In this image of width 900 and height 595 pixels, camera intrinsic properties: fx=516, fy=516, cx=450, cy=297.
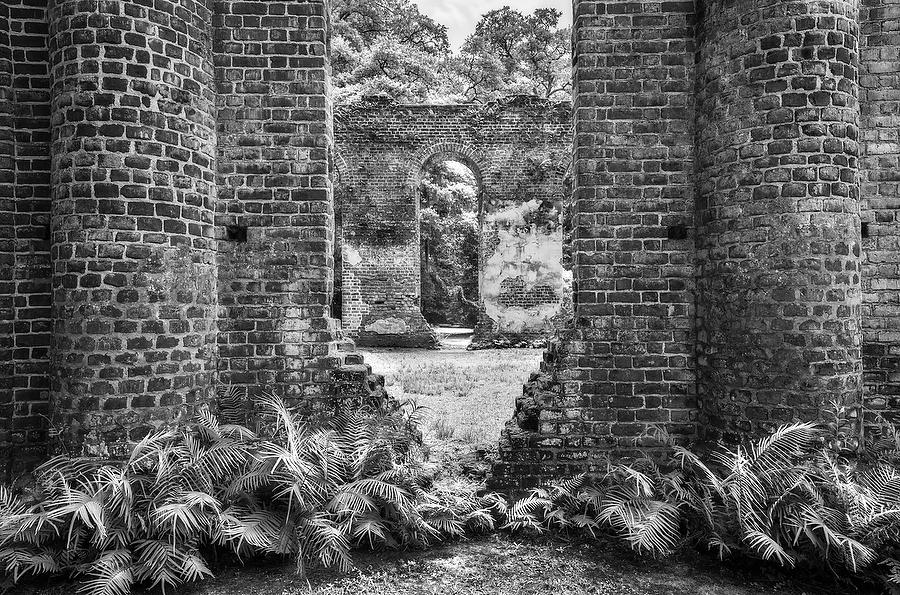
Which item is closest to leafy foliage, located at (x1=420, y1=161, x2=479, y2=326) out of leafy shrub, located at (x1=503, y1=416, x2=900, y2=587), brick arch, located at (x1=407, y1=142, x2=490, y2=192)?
brick arch, located at (x1=407, y1=142, x2=490, y2=192)

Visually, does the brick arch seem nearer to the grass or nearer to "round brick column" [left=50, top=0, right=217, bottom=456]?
the grass

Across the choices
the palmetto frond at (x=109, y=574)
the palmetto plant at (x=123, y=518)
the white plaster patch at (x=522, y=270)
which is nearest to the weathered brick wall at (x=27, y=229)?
the palmetto plant at (x=123, y=518)

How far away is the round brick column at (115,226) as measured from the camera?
11.0ft

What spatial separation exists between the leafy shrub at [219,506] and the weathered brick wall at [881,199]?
3125mm

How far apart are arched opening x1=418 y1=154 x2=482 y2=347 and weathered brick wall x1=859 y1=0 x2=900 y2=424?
64.3ft

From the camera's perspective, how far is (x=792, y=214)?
3480mm

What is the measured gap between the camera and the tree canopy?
22.0 metres

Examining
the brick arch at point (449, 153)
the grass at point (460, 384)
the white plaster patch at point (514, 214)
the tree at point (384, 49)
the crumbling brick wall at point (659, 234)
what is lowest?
the grass at point (460, 384)

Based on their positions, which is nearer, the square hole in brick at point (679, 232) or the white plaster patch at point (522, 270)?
the square hole in brick at point (679, 232)

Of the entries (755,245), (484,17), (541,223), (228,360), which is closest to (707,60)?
(755,245)

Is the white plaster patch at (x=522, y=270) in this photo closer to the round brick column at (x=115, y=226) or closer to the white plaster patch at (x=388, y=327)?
the white plaster patch at (x=388, y=327)

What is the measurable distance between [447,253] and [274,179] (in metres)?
20.2

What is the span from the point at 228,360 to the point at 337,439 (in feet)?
3.53

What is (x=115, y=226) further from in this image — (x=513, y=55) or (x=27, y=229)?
(x=513, y=55)
